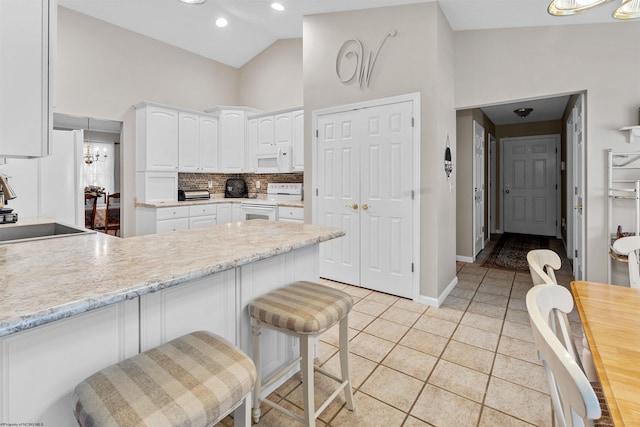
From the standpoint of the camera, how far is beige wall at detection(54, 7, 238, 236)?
4.00 metres

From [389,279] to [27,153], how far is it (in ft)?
9.97

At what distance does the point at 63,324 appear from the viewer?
36.3 inches

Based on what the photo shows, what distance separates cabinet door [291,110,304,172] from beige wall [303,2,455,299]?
112 centimetres

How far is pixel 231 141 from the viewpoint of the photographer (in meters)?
5.35

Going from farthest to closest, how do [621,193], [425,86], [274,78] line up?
[274,78] → [425,86] → [621,193]

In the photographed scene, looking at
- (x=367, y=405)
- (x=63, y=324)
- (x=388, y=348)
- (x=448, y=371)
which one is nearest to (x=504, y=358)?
(x=448, y=371)

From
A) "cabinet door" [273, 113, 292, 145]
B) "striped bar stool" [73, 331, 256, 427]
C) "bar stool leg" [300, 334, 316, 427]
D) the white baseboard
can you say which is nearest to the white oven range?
"cabinet door" [273, 113, 292, 145]

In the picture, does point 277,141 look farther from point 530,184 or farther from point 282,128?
point 530,184

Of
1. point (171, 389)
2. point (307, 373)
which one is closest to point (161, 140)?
point (307, 373)

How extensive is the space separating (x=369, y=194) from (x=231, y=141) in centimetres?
293

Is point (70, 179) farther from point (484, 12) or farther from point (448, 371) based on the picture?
point (484, 12)

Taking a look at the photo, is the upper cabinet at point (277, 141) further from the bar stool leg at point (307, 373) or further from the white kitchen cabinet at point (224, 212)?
the bar stool leg at point (307, 373)

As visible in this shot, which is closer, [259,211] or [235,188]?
[259,211]

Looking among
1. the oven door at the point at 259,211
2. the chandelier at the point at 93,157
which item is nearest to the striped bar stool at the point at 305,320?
the oven door at the point at 259,211
